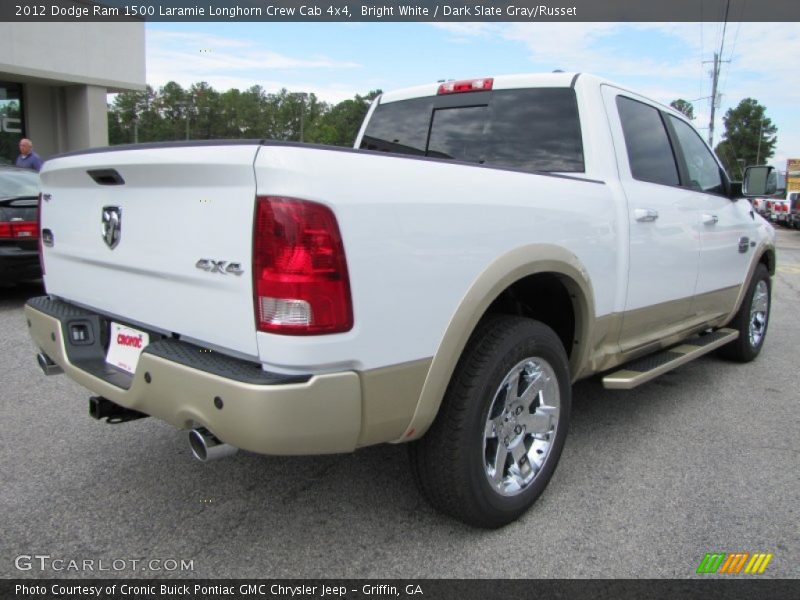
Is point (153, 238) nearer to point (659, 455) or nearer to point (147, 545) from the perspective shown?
point (147, 545)

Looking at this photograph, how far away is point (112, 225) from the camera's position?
2459 mm

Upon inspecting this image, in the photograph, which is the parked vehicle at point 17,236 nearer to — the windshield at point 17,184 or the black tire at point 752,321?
the windshield at point 17,184

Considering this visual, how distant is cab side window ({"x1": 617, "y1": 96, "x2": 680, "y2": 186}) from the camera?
11.4ft

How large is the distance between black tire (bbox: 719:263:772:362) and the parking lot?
1.22 meters

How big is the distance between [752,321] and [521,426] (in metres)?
3.55

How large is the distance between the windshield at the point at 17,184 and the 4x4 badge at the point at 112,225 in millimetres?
4862

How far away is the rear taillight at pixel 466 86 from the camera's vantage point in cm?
363

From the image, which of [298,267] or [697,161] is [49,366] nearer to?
[298,267]

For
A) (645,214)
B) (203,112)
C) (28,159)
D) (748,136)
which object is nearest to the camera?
(645,214)

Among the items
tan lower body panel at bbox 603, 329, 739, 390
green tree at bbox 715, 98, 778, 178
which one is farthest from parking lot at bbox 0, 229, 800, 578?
green tree at bbox 715, 98, 778, 178

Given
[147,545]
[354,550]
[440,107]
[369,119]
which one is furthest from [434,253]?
[369,119]

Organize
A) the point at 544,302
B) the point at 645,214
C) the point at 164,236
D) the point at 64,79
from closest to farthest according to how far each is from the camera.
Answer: the point at 164,236
the point at 544,302
the point at 645,214
the point at 64,79

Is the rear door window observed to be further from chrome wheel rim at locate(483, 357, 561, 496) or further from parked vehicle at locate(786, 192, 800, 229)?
parked vehicle at locate(786, 192, 800, 229)

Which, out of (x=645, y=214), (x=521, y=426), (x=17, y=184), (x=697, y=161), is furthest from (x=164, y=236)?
(x=17, y=184)
